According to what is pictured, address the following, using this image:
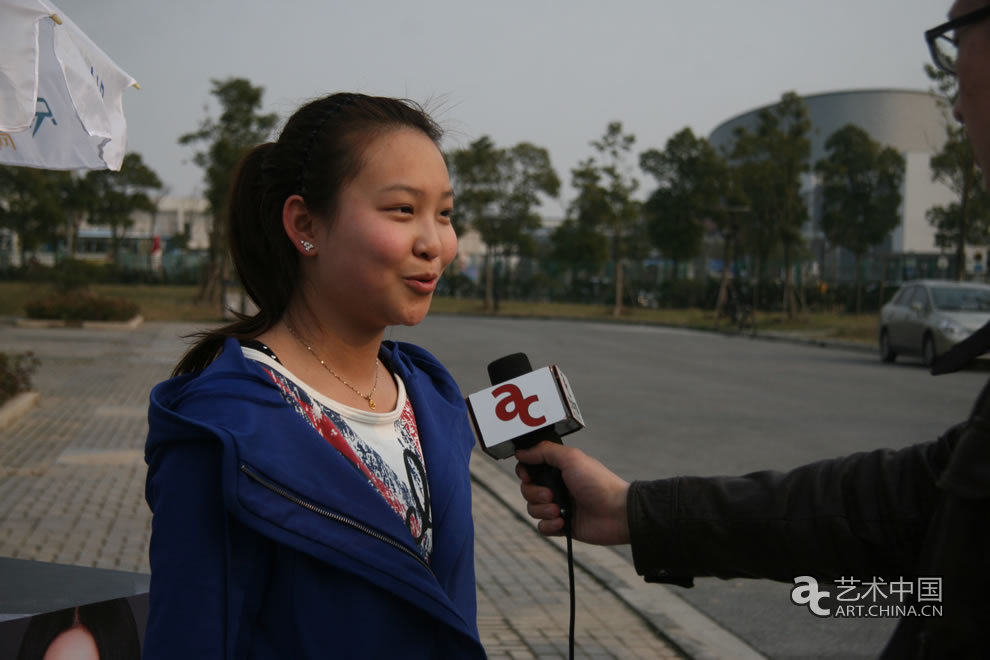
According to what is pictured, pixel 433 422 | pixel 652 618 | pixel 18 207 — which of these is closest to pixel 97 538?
pixel 652 618

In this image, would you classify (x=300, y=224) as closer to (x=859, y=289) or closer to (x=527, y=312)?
(x=859, y=289)

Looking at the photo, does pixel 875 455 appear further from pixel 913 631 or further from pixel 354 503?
pixel 354 503

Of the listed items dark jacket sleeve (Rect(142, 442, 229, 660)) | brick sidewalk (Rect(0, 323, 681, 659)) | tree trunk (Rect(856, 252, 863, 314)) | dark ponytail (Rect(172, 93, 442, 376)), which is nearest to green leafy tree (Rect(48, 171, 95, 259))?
tree trunk (Rect(856, 252, 863, 314))

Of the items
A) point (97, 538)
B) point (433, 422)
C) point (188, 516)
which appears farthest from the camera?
point (97, 538)

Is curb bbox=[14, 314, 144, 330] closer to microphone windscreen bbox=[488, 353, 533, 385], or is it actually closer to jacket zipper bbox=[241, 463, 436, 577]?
microphone windscreen bbox=[488, 353, 533, 385]

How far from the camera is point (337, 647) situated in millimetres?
1748

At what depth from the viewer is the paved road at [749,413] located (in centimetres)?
519

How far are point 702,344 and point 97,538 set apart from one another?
21.2 meters

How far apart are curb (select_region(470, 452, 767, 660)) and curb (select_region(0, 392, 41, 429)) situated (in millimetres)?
6078

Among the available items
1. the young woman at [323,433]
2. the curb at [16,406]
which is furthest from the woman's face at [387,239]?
the curb at [16,406]

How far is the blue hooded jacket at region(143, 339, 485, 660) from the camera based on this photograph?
163 centimetres

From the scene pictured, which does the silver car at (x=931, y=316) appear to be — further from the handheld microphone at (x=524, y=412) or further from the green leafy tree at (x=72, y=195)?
the green leafy tree at (x=72, y=195)

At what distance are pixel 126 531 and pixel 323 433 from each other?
5036 mm

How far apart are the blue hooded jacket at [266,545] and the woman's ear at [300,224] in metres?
0.26
